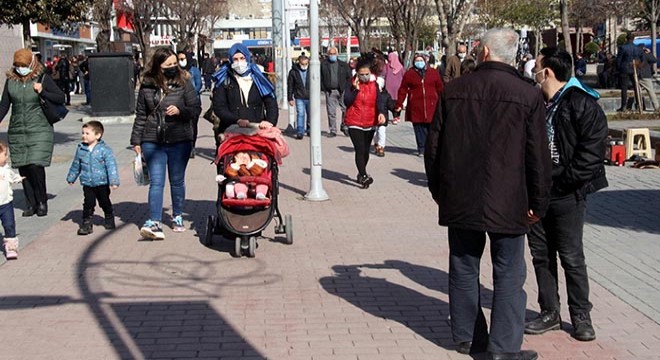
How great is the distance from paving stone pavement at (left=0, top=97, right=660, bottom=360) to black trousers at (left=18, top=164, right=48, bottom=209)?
0.25 m

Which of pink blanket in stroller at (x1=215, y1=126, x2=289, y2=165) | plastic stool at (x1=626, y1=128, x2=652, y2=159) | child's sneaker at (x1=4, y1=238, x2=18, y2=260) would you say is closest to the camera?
child's sneaker at (x1=4, y1=238, x2=18, y2=260)

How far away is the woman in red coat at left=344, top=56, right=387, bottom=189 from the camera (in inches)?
492

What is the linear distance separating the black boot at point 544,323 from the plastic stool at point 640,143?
29.5ft

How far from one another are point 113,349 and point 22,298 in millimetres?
1598

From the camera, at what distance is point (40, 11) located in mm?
14719

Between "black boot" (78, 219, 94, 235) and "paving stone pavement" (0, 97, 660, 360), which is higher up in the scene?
"black boot" (78, 219, 94, 235)

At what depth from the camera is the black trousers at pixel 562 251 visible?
5820 mm

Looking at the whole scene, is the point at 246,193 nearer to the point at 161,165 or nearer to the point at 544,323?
the point at 161,165

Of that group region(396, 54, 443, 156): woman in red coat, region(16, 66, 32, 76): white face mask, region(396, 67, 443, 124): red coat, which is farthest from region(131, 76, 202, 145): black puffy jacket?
region(396, 67, 443, 124): red coat

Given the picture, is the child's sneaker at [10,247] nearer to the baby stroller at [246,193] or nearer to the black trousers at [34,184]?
the baby stroller at [246,193]

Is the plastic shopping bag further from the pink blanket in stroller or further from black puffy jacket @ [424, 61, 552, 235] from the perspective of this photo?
black puffy jacket @ [424, 61, 552, 235]

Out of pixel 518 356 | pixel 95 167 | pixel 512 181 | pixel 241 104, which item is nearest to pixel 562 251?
pixel 518 356

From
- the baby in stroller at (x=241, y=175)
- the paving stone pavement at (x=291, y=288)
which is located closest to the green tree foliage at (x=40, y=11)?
the paving stone pavement at (x=291, y=288)

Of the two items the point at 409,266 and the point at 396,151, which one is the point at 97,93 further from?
the point at 409,266
